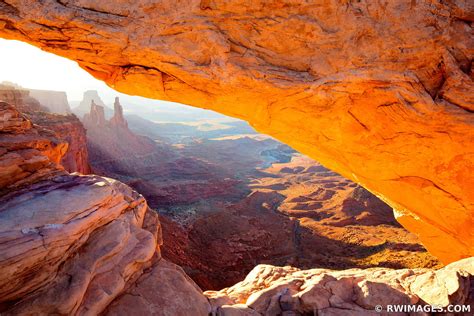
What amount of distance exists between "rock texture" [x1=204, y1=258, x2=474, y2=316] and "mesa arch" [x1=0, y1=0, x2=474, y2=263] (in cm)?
315

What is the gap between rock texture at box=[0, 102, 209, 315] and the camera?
412 cm

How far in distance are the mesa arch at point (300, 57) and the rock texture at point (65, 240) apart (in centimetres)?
243

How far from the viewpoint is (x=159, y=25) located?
5.96 m

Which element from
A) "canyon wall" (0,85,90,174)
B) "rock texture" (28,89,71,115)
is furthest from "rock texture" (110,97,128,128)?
"rock texture" (28,89,71,115)

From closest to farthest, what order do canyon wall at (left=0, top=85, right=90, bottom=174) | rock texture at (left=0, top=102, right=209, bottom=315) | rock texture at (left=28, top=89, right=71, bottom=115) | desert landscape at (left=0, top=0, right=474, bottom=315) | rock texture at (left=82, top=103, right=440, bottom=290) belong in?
rock texture at (left=0, top=102, right=209, bottom=315), desert landscape at (left=0, top=0, right=474, bottom=315), rock texture at (left=82, top=103, right=440, bottom=290), canyon wall at (left=0, top=85, right=90, bottom=174), rock texture at (left=28, top=89, right=71, bottom=115)

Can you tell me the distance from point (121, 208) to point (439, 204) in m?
8.59

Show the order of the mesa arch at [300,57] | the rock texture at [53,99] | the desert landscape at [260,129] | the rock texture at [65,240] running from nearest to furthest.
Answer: the rock texture at [65,240], the desert landscape at [260,129], the mesa arch at [300,57], the rock texture at [53,99]

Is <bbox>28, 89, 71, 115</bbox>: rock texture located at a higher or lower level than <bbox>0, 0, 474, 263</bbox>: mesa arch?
lower

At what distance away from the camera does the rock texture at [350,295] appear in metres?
5.16

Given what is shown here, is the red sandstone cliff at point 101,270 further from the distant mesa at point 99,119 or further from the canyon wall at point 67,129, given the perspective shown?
the distant mesa at point 99,119

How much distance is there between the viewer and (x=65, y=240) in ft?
15.1

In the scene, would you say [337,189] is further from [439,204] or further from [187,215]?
[439,204]

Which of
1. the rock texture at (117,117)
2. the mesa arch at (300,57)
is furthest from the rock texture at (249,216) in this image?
the mesa arch at (300,57)

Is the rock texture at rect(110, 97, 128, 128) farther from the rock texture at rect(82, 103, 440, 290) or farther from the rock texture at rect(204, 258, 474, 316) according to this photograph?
the rock texture at rect(204, 258, 474, 316)
